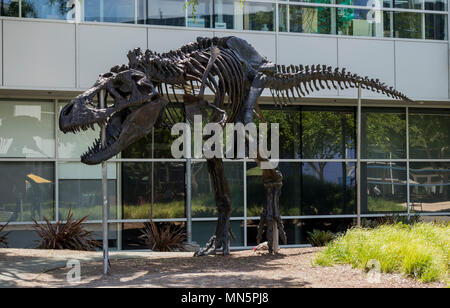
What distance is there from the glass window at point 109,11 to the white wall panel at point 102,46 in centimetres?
37

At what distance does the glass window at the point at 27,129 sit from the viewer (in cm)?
1468

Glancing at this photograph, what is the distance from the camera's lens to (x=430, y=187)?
57.7 feet

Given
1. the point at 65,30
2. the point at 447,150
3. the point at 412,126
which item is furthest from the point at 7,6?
the point at 447,150

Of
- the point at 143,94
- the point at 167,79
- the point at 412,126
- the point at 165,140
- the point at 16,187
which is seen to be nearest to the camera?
the point at 143,94

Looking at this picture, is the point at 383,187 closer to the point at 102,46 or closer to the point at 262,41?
the point at 262,41

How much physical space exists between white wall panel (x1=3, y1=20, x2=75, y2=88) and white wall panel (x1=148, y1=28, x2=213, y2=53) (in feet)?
6.24

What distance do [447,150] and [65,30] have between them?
11.9 metres

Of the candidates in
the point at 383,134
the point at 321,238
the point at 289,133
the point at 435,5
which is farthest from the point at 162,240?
the point at 435,5

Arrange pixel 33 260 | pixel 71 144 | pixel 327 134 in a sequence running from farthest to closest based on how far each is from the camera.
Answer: pixel 327 134
pixel 71 144
pixel 33 260

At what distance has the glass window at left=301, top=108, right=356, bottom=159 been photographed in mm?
16672

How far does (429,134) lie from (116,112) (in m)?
12.5

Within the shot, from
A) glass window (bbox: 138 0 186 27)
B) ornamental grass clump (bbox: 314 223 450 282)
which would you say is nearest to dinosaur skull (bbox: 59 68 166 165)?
ornamental grass clump (bbox: 314 223 450 282)

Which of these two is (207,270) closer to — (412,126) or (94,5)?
(94,5)

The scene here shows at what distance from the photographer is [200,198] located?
1590 cm
